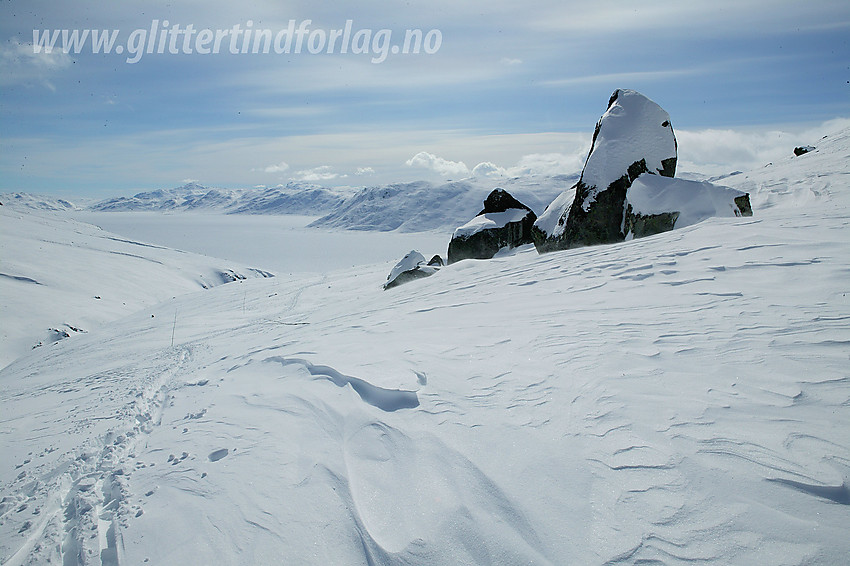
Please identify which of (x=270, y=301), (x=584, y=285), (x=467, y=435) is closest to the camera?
(x=467, y=435)

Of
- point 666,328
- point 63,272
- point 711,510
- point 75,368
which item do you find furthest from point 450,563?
point 63,272

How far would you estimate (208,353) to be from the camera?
792 cm

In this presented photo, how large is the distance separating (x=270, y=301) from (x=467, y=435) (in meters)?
14.6

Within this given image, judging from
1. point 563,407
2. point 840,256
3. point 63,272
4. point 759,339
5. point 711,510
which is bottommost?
point 711,510

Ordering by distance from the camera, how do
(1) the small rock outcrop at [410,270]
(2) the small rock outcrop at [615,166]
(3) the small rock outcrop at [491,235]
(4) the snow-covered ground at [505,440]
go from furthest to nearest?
(3) the small rock outcrop at [491,235]
(1) the small rock outcrop at [410,270]
(2) the small rock outcrop at [615,166]
(4) the snow-covered ground at [505,440]

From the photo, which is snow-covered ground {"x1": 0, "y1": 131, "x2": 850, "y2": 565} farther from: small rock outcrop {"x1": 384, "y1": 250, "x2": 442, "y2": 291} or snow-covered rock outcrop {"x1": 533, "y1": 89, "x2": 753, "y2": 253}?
small rock outcrop {"x1": 384, "y1": 250, "x2": 442, "y2": 291}

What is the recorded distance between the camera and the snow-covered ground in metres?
2.34

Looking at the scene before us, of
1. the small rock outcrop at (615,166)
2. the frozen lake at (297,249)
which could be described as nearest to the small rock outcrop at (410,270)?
the small rock outcrop at (615,166)

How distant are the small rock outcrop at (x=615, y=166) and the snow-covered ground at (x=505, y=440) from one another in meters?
4.42

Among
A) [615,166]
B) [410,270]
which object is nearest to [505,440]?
[615,166]

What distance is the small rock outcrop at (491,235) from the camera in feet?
50.3

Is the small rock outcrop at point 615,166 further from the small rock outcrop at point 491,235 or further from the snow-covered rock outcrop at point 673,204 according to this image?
the small rock outcrop at point 491,235

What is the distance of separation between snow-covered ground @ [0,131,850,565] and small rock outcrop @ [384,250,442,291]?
7094 millimetres

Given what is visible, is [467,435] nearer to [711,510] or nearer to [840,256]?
[711,510]
